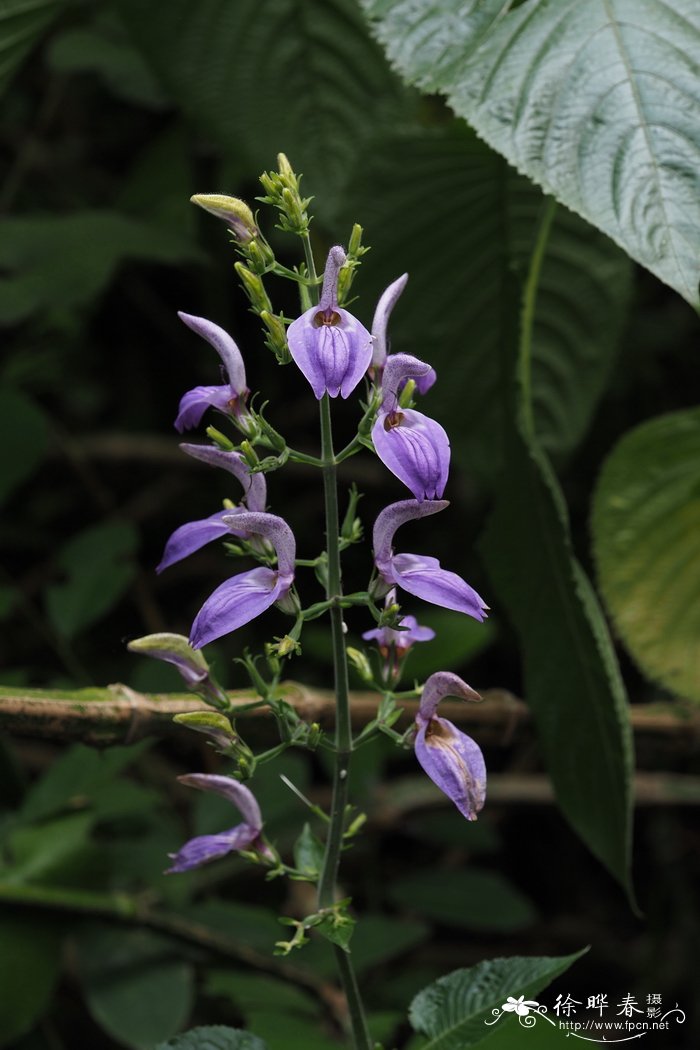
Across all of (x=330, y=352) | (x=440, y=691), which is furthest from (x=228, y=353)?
(x=440, y=691)

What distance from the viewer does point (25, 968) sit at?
1.08 m

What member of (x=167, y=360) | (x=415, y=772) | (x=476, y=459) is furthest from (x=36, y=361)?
(x=415, y=772)

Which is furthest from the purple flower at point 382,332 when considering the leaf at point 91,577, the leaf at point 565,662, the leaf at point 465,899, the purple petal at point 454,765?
the leaf at point 465,899

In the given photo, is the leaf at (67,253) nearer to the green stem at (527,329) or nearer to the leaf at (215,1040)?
the green stem at (527,329)

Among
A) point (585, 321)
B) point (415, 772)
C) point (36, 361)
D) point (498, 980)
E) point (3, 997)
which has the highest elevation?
point (585, 321)

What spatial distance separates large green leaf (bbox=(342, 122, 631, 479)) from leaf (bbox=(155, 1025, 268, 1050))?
29.4 inches

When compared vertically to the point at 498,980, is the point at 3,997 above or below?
below

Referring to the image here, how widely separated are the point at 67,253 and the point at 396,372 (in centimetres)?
89

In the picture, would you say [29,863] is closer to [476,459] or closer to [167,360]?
[476,459]

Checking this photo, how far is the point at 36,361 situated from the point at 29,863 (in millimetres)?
788

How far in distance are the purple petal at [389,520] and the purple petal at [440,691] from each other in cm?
7

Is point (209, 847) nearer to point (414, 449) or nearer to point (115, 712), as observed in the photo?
point (115, 712)

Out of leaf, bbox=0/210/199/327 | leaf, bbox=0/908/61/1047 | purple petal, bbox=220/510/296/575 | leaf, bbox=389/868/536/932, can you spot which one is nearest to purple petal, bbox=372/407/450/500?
purple petal, bbox=220/510/296/575

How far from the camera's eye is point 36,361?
5.45 ft
